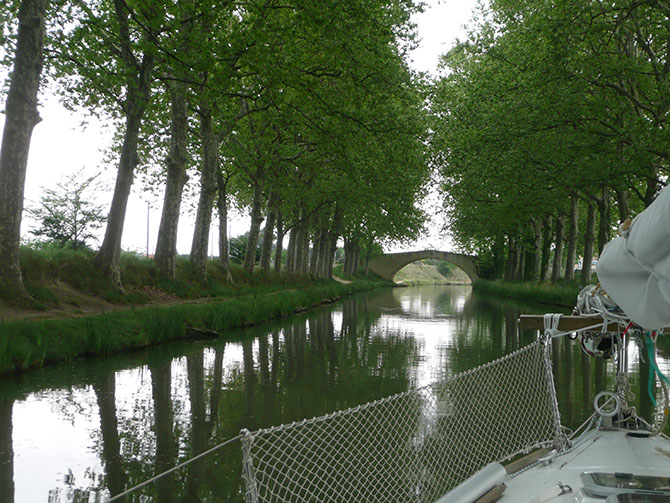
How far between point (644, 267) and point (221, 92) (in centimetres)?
1136

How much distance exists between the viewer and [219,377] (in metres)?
9.16

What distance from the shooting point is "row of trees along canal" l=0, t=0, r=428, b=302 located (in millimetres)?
11227

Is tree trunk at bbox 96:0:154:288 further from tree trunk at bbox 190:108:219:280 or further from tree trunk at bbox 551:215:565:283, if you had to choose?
tree trunk at bbox 551:215:565:283

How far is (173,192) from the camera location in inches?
687

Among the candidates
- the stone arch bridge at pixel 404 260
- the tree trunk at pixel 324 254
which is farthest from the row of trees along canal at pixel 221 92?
the stone arch bridge at pixel 404 260

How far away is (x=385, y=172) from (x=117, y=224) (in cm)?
1245

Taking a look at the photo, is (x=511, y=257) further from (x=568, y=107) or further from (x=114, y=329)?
(x=114, y=329)

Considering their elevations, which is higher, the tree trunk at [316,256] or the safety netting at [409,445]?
the tree trunk at [316,256]

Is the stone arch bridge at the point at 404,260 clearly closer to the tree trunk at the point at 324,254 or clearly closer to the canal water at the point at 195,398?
the tree trunk at the point at 324,254

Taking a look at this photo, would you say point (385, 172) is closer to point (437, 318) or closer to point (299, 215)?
point (437, 318)

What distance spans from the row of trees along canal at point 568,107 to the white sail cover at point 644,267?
43.7 ft

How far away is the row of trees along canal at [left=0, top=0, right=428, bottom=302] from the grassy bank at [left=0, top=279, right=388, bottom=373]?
6.26 ft

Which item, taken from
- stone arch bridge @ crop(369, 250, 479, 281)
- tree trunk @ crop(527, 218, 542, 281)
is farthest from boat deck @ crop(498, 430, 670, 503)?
stone arch bridge @ crop(369, 250, 479, 281)

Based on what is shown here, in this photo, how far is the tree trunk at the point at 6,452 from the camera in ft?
14.6
